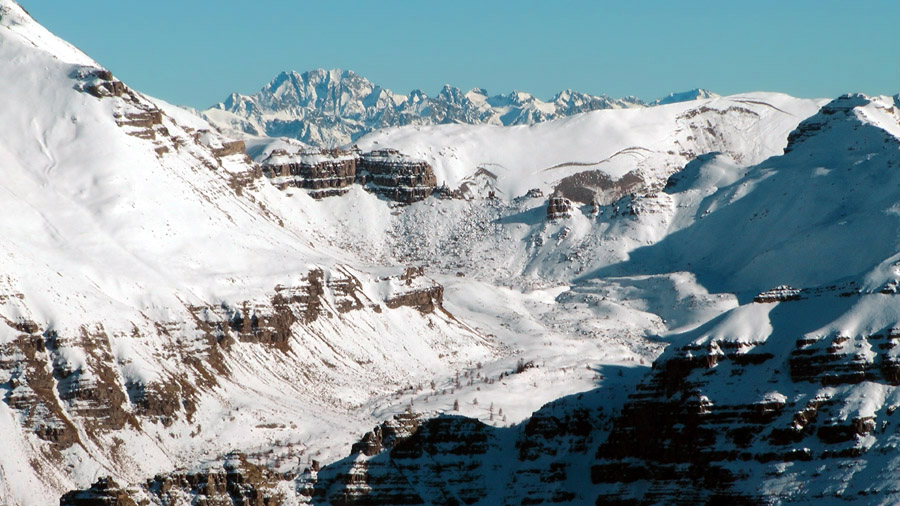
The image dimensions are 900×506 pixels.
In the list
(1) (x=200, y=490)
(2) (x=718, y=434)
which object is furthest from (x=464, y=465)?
(1) (x=200, y=490)

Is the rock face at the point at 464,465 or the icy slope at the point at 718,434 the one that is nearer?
the icy slope at the point at 718,434

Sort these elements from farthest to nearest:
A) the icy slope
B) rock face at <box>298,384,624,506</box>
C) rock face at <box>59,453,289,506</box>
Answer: rock face at <box>298,384,624,506</box> < rock face at <box>59,453,289,506</box> < the icy slope

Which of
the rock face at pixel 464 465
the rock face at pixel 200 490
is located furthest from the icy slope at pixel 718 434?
the rock face at pixel 200 490

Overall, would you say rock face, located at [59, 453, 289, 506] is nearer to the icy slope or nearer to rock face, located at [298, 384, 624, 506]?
rock face, located at [298, 384, 624, 506]

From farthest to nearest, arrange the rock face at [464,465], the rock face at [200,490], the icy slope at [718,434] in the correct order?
the rock face at [464,465] < the rock face at [200,490] < the icy slope at [718,434]

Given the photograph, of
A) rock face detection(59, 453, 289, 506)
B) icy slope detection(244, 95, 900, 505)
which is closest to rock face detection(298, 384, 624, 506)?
icy slope detection(244, 95, 900, 505)

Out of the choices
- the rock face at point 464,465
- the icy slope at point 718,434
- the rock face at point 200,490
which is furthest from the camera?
the rock face at point 464,465

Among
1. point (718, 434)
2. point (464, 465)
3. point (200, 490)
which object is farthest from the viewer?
point (464, 465)

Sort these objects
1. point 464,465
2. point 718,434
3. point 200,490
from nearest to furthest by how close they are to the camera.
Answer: point 718,434 → point 200,490 → point 464,465

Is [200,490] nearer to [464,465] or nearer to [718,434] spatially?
[464,465]

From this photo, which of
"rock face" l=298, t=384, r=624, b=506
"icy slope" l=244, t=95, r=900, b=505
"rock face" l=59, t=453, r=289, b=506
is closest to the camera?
"icy slope" l=244, t=95, r=900, b=505

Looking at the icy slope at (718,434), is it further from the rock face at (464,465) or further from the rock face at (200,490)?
the rock face at (200,490)

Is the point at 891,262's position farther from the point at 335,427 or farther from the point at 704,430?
the point at 335,427

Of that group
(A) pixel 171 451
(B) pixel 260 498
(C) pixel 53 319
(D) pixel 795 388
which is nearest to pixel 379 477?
(B) pixel 260 498
